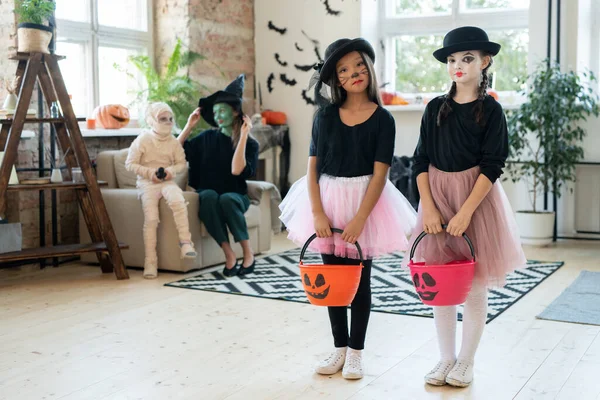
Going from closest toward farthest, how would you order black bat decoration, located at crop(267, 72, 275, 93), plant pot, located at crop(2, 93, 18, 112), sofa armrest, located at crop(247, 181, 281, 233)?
plant pot, located at crop(2, 93, 18, 112), sofa armrest, located at crop(247, 181, 281, 233), black bat decoration, located at crop(267, 72, 275, 93)

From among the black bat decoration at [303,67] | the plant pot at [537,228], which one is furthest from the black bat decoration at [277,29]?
the plant pot at [537,228]

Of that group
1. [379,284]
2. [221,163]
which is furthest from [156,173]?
[379,284]

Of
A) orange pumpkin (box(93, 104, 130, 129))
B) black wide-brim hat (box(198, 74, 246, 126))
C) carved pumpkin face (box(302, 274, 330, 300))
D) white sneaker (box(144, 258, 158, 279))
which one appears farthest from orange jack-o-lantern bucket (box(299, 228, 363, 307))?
orange pumpkin (box(93, 104, 130, 129))

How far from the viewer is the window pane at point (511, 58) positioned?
6.44m

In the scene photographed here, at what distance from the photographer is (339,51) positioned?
2643mm

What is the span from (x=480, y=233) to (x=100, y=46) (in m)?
4.00

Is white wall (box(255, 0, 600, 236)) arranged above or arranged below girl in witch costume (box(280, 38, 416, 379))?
above

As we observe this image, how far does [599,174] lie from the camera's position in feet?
19.7

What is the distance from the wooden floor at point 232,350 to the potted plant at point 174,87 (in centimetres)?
188

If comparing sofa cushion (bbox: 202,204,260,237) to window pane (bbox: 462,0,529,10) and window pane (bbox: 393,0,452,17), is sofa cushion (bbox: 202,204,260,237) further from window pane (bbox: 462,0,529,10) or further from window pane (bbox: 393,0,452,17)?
window pane (bbox: 462,0,529,10)

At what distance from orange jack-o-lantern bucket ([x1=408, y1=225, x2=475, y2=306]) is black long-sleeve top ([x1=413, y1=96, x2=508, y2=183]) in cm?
33

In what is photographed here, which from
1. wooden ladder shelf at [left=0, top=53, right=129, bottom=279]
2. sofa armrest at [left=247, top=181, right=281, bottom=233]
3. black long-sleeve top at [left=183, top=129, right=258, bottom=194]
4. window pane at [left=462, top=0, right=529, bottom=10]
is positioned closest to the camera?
wooden ladder shelf at [left=0, top=53, right=129, bottom=279]

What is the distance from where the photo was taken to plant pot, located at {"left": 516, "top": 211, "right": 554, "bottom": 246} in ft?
18.9

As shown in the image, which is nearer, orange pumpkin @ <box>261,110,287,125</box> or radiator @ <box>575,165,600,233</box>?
radiator @ <box>575,165,600,233</box>
